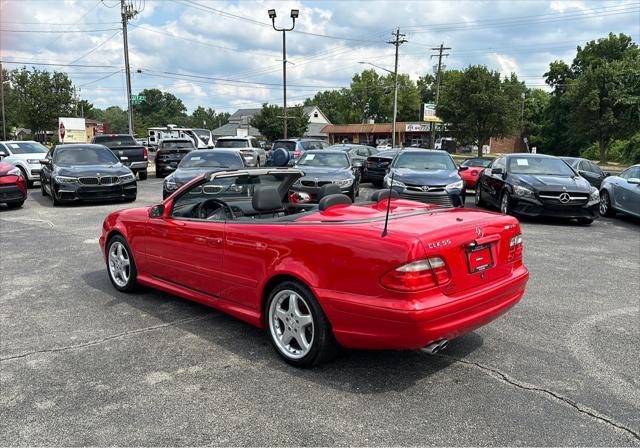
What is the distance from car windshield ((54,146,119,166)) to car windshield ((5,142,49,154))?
557cm

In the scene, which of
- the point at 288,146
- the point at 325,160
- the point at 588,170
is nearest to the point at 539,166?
the point at 325,160

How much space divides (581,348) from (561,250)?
4.34m

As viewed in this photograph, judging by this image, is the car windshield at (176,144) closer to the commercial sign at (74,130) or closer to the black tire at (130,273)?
the commercial sign at (74,130)

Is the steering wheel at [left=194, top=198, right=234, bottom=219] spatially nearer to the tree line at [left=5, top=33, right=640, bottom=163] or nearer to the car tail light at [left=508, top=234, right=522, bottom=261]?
the car tail light at [left=508, top=234, right=522, bottom=261]

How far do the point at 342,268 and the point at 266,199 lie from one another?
60.9 inches

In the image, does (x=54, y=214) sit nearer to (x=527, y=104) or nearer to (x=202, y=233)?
(x=202, y=233)

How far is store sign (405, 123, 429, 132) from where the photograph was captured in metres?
71.0

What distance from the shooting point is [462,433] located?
9.43 feet

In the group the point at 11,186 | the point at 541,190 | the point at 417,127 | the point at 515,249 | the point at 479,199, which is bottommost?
the point at 479,199

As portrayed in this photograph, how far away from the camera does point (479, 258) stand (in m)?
3.51

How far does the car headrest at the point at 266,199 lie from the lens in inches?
180

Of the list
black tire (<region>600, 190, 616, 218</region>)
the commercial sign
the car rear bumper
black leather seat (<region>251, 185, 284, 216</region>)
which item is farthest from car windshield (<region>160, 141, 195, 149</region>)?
the car rear bumper

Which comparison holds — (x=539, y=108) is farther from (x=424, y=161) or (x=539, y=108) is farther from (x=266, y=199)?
Result: (x=266, y=199)

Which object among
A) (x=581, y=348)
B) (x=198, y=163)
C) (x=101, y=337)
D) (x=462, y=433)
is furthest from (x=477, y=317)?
(x=198, y=163)
